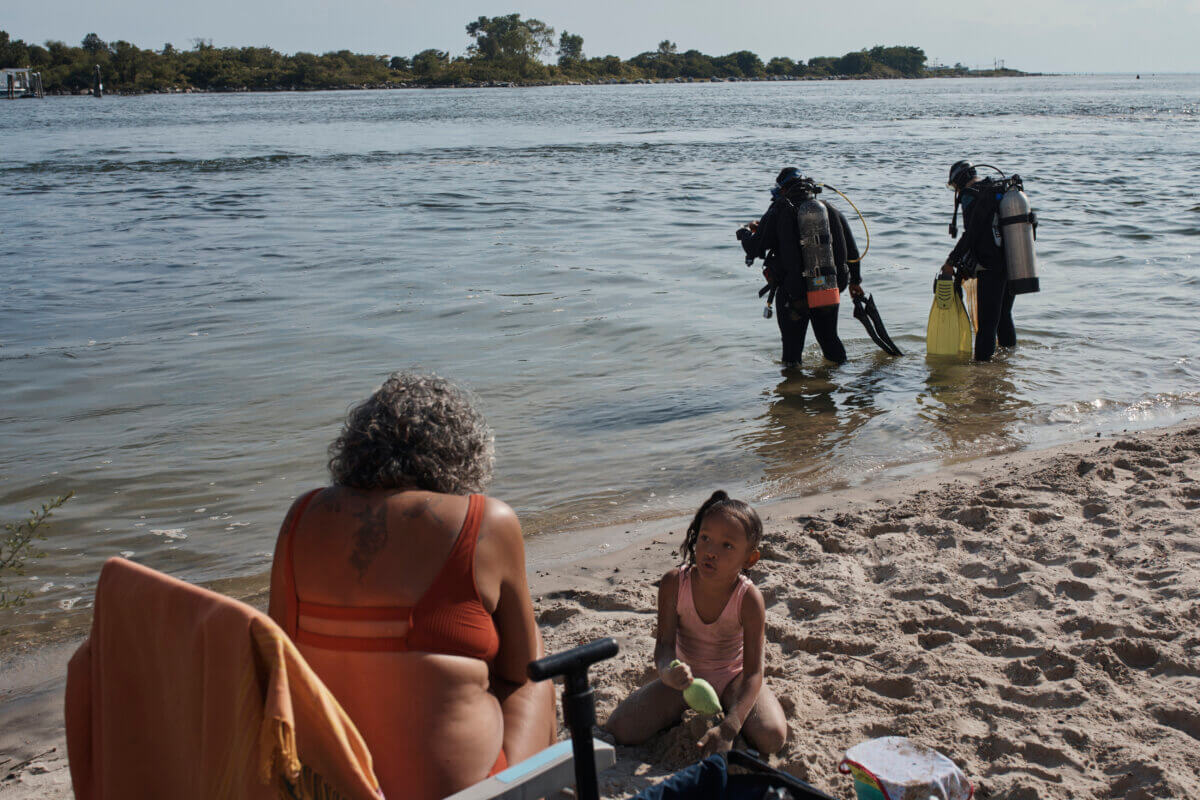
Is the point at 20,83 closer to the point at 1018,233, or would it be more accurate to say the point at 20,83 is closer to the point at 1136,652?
the point at 1018,233

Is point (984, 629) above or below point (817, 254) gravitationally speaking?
below

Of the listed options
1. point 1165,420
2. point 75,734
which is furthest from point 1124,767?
point 1165,420

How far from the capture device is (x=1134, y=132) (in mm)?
36594

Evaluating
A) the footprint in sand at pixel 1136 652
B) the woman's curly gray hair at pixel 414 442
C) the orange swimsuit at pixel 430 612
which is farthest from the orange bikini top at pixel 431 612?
the footprint in sand at pixel 1136 652

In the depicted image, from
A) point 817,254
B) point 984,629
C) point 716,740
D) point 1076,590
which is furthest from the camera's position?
point 817,254

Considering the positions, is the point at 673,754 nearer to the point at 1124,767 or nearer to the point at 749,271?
the point at 1124,767

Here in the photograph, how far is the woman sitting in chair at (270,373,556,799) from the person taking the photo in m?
2.12

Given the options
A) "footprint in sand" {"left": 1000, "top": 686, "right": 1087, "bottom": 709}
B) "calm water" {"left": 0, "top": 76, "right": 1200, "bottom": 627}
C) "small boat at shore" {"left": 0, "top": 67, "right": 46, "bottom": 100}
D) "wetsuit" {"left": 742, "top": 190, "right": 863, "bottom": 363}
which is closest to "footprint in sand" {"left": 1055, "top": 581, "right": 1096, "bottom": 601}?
"footprint in sand" {"left": 1000, "top": 686, "right": 1087, "bottom": 709}

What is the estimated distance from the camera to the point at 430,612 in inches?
83.9

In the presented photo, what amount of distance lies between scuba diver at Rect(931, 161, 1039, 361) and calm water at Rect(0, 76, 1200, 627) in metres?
0.73

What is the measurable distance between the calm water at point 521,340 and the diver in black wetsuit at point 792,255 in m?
0.48

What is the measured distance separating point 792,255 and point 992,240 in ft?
5.33

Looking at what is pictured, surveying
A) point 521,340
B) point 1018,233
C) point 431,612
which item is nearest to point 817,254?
point 1018,233

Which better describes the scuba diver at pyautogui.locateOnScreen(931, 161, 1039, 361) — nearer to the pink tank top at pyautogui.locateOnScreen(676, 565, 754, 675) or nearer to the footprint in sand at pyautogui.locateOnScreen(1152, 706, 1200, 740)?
the footprint in sand at pyautogui.locateOnScreen(1152, 706, 1200, 740)
